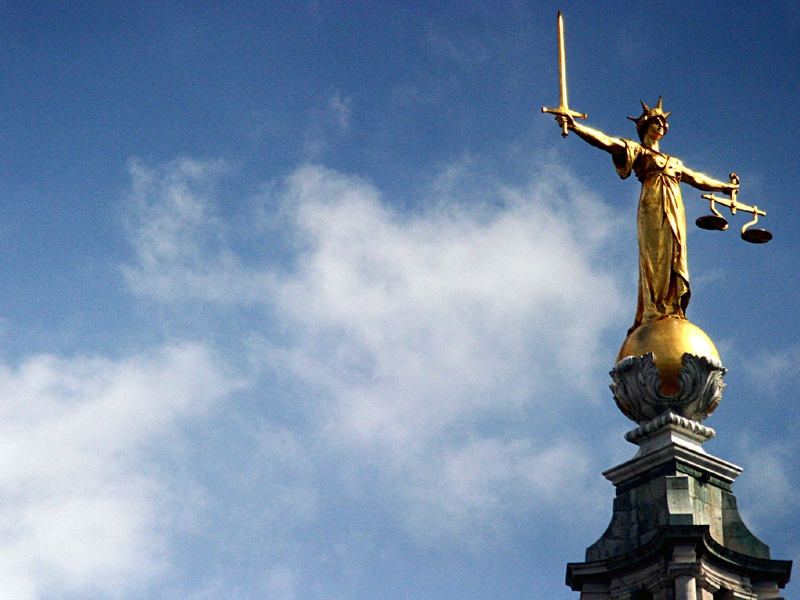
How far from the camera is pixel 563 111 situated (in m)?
41.2

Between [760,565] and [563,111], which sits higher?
[563,111]

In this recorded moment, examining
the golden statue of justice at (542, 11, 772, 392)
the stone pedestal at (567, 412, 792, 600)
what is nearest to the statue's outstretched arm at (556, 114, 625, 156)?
the golden statue of justice at (542, 11, 772, 392)

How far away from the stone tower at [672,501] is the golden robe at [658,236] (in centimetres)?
69

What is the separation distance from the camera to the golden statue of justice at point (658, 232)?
40.6 meters

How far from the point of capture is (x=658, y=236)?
41812 millimetres

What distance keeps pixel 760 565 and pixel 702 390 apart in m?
3.92

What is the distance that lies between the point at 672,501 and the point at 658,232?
6.27m

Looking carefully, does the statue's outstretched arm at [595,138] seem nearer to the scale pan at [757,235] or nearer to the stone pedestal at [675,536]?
the scale pan at [757,235]

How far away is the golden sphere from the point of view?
132ft

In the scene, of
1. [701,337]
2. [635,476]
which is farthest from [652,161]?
[635,476]

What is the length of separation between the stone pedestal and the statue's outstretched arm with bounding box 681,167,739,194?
6.26 m

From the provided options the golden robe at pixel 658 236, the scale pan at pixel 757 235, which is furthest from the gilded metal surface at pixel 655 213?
the scale pan at pixel 757 235

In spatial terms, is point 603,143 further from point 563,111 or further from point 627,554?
point 627,554

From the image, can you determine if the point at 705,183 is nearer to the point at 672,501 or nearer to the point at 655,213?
the point at 655,213
